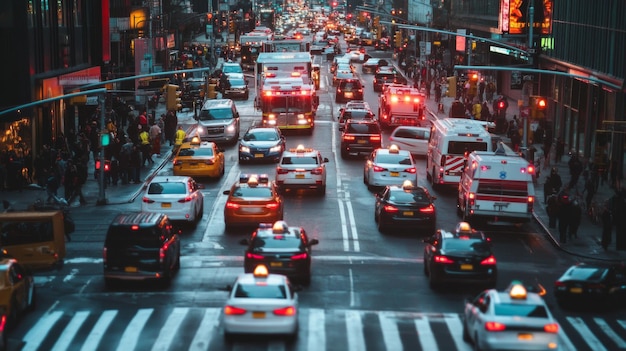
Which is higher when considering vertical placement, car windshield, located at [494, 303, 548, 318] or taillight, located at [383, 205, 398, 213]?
car windshield, located at [494, 303, 548, 318]

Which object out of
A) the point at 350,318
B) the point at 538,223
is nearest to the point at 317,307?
the point at 350,318

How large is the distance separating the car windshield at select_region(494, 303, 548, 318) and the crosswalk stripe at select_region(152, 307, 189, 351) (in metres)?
6.54

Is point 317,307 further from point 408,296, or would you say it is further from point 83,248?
point 83,248

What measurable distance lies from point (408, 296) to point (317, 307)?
8.11 ft

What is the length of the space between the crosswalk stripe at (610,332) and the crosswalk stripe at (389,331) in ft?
14.8

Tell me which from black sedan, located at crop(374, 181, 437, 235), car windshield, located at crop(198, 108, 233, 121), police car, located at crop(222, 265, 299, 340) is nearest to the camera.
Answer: police car, located at crop(222, 265, 299, 340)

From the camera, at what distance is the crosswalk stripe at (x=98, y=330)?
22667 mm

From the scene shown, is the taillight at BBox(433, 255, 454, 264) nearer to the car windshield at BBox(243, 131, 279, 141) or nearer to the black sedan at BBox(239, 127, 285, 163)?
the black sedan at BBox(239, 127, 285, 163)

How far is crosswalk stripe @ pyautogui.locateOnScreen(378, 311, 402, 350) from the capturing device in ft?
74.4

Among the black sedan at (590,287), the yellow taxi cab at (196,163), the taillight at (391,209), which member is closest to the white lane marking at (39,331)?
the black sedan at (590,287)

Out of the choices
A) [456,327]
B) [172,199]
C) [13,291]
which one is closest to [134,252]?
[13,291]

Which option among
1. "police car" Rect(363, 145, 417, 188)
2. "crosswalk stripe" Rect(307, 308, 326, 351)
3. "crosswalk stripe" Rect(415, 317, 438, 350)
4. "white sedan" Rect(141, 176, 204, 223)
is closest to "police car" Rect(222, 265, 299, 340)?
"crosswalk stripe" Rect(307, 308, 326, 351)

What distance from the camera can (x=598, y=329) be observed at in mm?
24656

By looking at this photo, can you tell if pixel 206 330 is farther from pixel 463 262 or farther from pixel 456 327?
pixel 463 262
